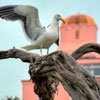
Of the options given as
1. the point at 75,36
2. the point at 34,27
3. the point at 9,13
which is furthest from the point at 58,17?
the point at 75,36

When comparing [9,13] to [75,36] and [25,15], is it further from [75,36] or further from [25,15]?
[75,36]

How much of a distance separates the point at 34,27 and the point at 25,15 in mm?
337

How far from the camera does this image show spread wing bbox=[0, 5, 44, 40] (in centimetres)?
761

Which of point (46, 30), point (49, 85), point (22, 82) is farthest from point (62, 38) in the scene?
point (49, 85)

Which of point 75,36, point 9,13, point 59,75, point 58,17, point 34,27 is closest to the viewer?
point 59,75

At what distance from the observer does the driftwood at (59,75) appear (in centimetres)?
577

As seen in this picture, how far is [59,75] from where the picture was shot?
596 centimetres

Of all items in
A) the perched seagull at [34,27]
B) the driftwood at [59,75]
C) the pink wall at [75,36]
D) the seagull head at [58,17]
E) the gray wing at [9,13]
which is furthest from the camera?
the pink wall at [75,36]

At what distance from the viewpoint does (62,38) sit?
110ft

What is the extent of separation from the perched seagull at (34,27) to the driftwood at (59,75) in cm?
143

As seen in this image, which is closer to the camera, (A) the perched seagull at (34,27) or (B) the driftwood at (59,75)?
(B) the driftwood at (59,75)

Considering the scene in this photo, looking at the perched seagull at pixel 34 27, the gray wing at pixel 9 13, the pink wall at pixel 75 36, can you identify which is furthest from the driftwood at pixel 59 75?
the pink wall at pixel 75 36

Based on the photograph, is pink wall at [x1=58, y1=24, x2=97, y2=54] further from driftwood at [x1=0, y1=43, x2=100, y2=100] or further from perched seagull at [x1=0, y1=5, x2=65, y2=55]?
driftwood at [x1=0, y1=43, x2=100, y2=100]

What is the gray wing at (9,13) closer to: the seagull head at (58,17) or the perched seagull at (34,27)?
the perched seagull at (34,27)
